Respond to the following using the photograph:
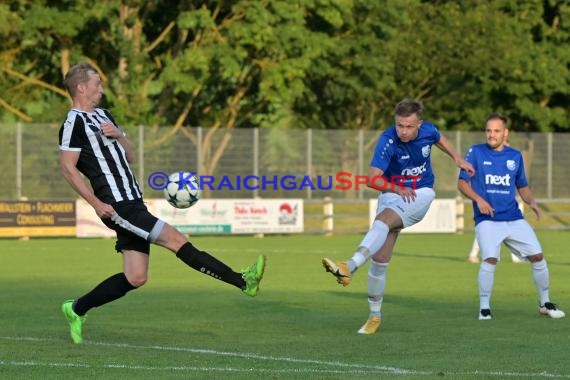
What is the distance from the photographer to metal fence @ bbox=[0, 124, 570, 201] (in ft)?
113

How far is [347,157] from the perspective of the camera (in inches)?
1510

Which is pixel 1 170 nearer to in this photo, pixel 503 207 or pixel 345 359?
pixel 503 207

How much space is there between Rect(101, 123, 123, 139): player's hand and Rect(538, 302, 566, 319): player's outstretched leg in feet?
15.8

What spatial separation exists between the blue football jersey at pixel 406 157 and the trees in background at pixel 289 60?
2442cm

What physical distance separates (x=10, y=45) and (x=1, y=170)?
10169 millimetres

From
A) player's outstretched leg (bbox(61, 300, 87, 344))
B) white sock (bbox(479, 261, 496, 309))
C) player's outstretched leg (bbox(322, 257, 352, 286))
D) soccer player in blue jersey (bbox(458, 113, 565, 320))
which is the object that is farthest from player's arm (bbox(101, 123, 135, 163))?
white sock (bbox(479, 261, 496, 309))

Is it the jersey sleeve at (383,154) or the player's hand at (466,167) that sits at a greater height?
the jersey sleeve at (383,154)

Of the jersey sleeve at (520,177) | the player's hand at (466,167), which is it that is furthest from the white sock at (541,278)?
the player's hand at (466,167)

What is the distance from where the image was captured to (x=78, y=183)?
10500mm

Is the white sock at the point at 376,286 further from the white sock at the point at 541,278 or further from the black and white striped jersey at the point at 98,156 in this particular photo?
the black and white striped jersey at the point at 98,156

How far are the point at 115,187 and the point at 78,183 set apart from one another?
299mm

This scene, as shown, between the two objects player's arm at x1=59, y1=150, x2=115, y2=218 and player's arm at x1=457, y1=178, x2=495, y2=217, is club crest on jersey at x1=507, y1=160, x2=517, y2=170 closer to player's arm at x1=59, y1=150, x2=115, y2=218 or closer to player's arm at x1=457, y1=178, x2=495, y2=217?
player's arm at x1=457, y1=178, x2=495, y2=217

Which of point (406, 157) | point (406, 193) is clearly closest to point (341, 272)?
point (406, 193)

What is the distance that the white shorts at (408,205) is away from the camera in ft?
38.3
